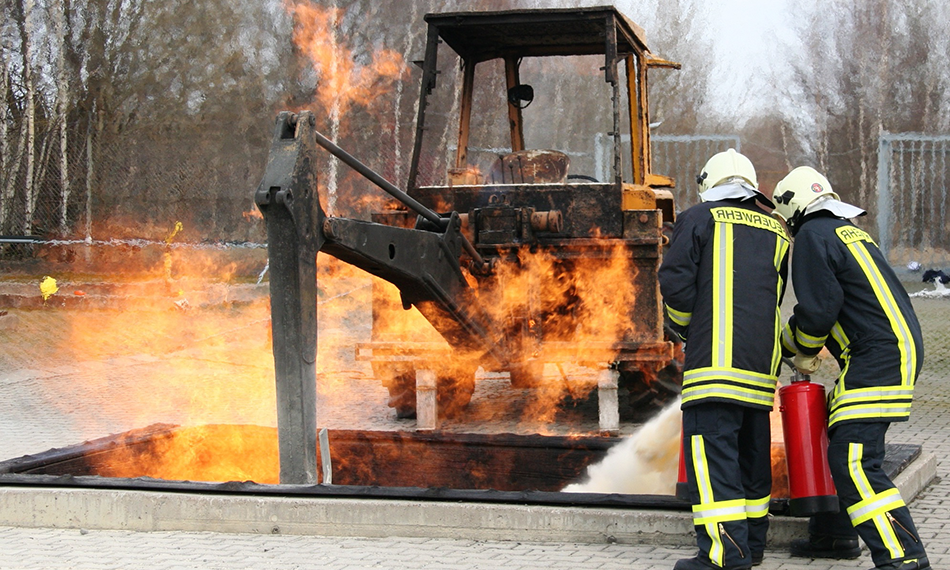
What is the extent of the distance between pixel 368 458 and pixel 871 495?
315 cm

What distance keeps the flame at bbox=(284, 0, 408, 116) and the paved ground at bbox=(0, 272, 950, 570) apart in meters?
7.50

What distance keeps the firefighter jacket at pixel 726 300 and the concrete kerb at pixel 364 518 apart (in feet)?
2.24

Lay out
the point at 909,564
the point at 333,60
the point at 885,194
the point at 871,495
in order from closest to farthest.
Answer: the point at 909,564, the point at 871,495, the point at 333,60, the point at 885,194

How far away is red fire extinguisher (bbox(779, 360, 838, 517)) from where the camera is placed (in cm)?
423

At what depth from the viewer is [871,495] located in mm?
3920

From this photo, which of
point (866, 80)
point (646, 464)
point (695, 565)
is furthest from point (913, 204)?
point (695, 565)

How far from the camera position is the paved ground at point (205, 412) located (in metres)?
4.27

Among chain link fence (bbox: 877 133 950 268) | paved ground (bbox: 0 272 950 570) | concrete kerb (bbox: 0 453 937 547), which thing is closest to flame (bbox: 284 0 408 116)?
paved ground (bbox: 0 272 950 570)

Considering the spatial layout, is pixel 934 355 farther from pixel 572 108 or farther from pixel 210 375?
pixel 572 108

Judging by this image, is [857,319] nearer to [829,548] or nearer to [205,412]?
[829,548]

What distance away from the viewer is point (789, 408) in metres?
4.30

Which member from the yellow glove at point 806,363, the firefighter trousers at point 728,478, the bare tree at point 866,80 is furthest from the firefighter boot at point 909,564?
the bare tree at point 866,80

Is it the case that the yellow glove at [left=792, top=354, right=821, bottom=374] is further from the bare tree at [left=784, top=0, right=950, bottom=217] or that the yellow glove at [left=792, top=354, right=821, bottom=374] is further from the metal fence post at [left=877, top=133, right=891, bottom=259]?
the bare tree at [left=784, top=0, right=950, bottom=217]

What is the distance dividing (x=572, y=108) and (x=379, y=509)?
27635mm
